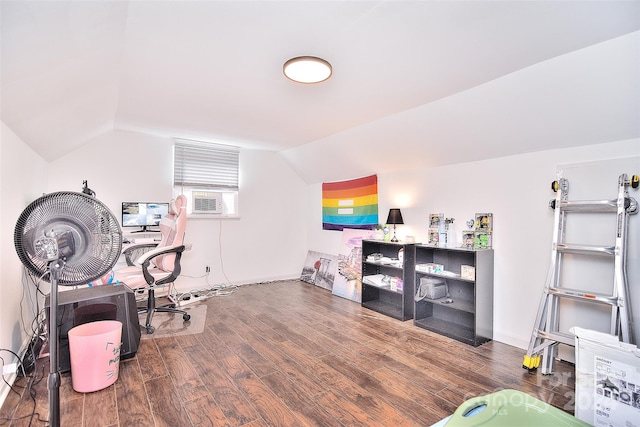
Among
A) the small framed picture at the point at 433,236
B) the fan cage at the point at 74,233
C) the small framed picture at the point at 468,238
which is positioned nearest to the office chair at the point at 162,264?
the fan cage at the point at 74,233

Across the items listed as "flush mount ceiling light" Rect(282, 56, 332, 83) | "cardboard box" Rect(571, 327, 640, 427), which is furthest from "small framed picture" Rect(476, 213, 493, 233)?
"flush mount ceiling light" Rect(282, 56, 332, 83)

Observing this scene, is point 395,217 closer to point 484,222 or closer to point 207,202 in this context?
point 484,222

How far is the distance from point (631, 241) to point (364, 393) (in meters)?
2.16

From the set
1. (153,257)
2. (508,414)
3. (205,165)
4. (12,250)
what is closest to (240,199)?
(205,165)

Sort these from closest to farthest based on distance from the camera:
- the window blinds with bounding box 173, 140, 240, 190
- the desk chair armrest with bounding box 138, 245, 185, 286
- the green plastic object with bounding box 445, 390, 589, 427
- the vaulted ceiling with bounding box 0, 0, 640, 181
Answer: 1. the green plastic object with bounding box 445, 390, 589, 427
2. the vaulted ceiling with bounding box 0, 0, 640, 181
3. the desk chair armrest with bounding box 138, 245, 185, 286
4. the window blinds with bounding box 173, 140, 240, 190

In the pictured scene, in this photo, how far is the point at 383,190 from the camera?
4.23m

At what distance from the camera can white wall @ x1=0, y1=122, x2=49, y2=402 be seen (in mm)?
2035

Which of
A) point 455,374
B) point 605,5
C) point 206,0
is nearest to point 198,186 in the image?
point 206,0

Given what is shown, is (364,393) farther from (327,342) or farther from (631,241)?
(631,241)

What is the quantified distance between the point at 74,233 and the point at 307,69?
1.65 meters

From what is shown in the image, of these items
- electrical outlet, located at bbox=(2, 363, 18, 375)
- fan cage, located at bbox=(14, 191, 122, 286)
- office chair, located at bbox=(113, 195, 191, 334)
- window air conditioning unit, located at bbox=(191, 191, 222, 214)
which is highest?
window air conditioning unit, located at bbox=(191, 191, 222, 214)

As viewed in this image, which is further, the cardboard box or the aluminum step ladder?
the aluminum step ladder

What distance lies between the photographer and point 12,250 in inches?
87.0

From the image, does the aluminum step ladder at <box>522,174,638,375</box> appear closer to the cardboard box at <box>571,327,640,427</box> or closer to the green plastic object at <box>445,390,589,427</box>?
the cardboard box at <box>571,327,640,427</box>
